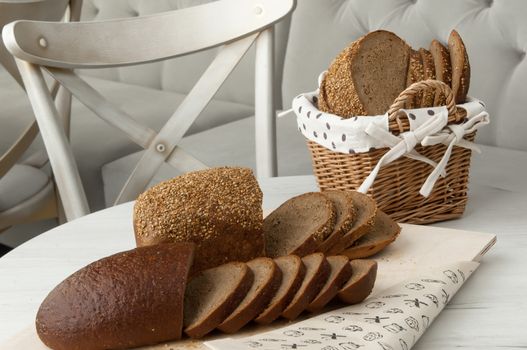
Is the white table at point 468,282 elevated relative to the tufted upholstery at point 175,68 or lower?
lower

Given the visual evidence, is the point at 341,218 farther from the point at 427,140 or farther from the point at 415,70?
the point at 415,70

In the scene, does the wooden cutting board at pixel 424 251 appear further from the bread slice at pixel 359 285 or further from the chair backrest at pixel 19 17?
the chair backrest at pixel 19 17

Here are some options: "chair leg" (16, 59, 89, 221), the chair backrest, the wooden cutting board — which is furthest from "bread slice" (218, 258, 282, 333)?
Answer: the chair backrest

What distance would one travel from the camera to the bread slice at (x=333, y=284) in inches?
31.8

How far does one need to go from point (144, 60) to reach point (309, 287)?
0.97 meters

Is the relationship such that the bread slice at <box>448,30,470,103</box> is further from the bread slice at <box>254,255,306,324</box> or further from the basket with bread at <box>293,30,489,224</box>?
the bread slice at <box>254,255,306,324</box>

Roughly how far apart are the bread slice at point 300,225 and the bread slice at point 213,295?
12 cm

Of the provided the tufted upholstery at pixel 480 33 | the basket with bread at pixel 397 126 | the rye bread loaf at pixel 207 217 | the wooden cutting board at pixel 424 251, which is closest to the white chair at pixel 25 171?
the tufted upholstery at pixel 480 33

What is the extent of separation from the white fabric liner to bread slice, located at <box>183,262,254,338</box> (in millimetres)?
284

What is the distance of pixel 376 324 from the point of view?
2.48 ft

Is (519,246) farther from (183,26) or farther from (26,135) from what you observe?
(26,135)

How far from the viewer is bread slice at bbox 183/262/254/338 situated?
2.57 ft

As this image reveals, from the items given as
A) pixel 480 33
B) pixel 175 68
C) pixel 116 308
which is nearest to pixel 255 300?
pixel 116 308

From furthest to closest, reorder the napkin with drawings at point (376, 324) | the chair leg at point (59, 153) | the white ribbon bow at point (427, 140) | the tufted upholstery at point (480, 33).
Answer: the tufted upholstery at point (480, 33) < the chair leg at point (59, 153) < the white ribbon bow at point (427, 140) < the napkin with drawings at point (376, 324)
